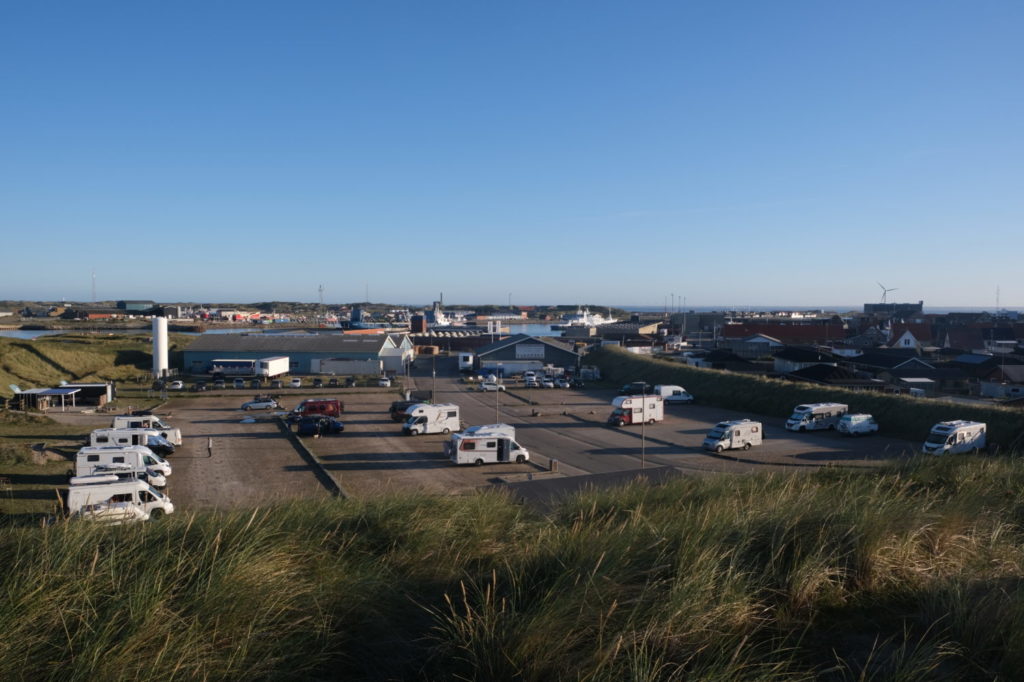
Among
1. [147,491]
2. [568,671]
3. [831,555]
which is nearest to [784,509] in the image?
[831,555]

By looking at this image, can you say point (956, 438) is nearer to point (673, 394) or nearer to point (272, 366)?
point (673, 394)

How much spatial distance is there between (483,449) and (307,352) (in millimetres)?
19774

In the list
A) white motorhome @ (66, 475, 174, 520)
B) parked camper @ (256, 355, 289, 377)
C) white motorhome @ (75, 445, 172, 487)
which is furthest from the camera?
parked camper @ (256, 355, 289, 377)

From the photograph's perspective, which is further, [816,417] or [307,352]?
[307,352]

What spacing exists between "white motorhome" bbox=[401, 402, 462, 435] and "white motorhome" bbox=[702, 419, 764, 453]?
6.50 m

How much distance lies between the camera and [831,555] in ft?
8.94

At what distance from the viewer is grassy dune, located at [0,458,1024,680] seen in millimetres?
Answer: 1963

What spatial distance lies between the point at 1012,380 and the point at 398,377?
A: 24331 millimetres

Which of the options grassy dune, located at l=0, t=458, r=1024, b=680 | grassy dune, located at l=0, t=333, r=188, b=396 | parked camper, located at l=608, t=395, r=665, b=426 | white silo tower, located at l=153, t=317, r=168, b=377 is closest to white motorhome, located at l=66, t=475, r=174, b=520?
grassy dune, located at l=0, t=458, r=1024, b=680

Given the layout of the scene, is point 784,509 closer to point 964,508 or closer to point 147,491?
point 964,508

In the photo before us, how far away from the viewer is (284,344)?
31.7 meters

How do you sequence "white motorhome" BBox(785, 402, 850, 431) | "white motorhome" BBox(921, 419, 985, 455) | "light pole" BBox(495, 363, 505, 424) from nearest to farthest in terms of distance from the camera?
"white motorhome" BBox(921, 419, 985, 455)
"white motorhome" BBox(785, 402, 850, 431)
"light pole" BBox(495, 363, 505, 424)

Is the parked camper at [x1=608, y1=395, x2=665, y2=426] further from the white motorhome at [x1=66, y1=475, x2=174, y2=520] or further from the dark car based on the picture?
the white motorhome at [x1=66, y1=475, x2=174, y2=520]

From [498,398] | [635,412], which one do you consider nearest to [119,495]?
[635,412]
